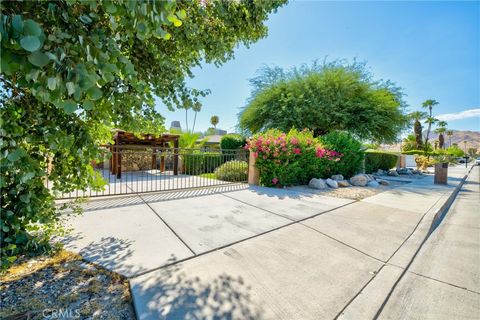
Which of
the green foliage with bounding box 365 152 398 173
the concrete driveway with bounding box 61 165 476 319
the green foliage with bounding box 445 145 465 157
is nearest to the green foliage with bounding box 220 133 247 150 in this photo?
the green foliage with bounding box 365 152 398 173

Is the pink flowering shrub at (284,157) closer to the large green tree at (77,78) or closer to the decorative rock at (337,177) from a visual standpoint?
the decorative rock at (337,177)

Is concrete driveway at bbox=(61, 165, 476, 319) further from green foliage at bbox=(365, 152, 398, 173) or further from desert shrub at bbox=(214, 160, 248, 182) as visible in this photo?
green foliage at bbox=(365, 152, 398, 173)

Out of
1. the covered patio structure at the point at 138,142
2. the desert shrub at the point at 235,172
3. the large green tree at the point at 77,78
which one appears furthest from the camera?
the covered patio structure at the point at 138,142

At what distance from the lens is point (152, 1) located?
35.2 inches

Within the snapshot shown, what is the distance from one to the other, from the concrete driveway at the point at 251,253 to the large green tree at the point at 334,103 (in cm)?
816

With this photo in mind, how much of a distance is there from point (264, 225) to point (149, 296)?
206 cm

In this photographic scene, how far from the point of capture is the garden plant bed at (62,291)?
154 cm

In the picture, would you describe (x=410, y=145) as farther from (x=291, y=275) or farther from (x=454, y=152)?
(x=291, y=275)

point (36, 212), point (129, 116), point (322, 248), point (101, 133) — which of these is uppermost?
point (129, 116)

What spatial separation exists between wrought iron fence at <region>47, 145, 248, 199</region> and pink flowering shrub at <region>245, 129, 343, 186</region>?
966 millimetres

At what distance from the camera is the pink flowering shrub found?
22.3 ft

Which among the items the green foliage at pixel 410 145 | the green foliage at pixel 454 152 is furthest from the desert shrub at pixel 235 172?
the green foliage at pixel 454 152

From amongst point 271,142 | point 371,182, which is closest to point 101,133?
point 271,142

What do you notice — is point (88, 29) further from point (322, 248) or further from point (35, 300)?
point (322, 248)
